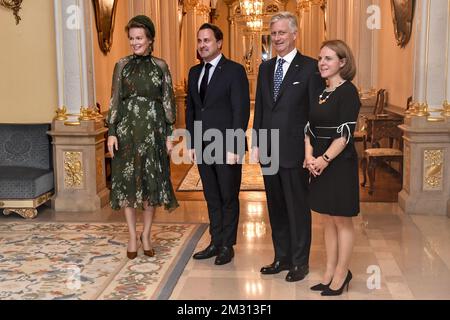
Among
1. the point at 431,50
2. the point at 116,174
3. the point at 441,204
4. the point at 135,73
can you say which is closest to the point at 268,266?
the point at 116,174

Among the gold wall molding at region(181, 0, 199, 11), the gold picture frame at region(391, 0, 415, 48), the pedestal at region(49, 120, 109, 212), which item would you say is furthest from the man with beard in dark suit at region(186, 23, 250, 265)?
the gold wall molding at region(181, 0, 199, 11)

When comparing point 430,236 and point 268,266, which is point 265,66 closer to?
point 268,266

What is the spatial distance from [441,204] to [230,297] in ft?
11.3

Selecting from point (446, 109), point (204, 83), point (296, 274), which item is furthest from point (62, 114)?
point (446, 109)

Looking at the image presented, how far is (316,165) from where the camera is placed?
12.8 feet

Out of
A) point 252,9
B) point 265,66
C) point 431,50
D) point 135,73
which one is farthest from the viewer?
point 252,9

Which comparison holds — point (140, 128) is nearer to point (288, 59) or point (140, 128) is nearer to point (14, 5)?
point (288, 59)

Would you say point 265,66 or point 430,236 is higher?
point 265,66

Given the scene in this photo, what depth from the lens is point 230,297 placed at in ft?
13.4

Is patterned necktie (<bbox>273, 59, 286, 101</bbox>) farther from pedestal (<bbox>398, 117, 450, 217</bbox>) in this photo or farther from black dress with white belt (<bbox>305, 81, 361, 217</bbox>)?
pedestal (<bbox>398, 117, 450, 217</bbox>)

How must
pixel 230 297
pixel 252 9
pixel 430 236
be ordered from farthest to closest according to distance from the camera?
pixel 252 9
pixel 430 236
pixel 230 297

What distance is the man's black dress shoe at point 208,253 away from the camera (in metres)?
4.97

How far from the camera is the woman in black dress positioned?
12.5 feet

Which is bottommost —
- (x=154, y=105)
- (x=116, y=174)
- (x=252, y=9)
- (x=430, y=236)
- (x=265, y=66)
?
(x=430, y=236)
